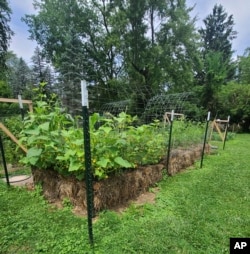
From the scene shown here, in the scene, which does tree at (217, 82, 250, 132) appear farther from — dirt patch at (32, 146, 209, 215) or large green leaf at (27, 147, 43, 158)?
large green leaf at (27, 147, 43, 158)

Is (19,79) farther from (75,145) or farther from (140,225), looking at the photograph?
(140,225)

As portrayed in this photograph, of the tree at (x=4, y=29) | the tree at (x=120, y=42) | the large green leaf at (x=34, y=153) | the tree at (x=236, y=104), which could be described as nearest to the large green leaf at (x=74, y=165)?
the large green leaf at (x=34, y=153)

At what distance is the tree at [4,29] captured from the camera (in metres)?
10.9

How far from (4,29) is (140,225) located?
13.2m

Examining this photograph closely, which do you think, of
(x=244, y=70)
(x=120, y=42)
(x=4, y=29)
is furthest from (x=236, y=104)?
(x=4, y=29)

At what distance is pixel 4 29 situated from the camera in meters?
11.2

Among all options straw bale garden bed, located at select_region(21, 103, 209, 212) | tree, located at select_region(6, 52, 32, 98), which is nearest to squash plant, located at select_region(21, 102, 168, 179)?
straw bale garden bed, located at select_region(21, 103, 209, 212)

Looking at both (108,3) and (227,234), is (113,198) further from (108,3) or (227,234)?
(108,3)

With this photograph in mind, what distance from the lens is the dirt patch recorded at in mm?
2253

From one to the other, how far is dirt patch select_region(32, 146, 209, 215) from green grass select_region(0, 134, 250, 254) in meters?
0.14

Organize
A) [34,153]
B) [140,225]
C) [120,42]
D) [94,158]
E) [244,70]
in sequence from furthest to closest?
1. [244,70]
2. [120,42]
3. [34,153]
4. [94,158]
5. [140,225]

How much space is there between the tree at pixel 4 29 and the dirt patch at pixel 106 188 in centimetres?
1152

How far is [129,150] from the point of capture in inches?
107

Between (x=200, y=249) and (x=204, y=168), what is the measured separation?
2686 millimetres
